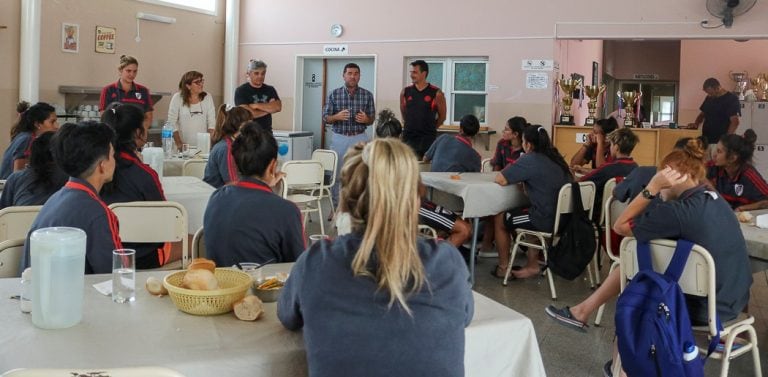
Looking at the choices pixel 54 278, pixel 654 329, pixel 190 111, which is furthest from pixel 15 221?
pixel 190 111

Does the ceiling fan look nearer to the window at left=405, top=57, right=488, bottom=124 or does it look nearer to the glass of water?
the window at left=405, top=57, right=488, bottom=124

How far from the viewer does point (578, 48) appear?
10141 mm

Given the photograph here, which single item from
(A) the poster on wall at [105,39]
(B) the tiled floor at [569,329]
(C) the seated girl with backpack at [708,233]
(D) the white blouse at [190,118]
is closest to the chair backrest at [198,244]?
(B) the tiled floor at [569,329]

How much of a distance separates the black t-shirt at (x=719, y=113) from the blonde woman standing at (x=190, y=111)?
5990 mm

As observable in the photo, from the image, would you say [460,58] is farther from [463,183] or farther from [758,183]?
[758,183]

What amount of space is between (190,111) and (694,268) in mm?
4940

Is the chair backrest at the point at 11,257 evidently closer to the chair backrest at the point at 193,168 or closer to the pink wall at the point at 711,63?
the chair backrest at the point at 193,168

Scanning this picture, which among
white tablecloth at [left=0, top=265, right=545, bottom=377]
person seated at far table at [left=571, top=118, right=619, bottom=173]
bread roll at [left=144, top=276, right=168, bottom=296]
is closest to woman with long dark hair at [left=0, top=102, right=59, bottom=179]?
white tablecloth at [left=0, top=265, right=545, bottom=377]

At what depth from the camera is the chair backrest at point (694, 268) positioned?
2766mm

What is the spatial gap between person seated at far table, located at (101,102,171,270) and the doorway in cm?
678

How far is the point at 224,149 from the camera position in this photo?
4844mm

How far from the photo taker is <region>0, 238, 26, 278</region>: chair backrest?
2395mm

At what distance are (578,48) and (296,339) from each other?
9.13 meters

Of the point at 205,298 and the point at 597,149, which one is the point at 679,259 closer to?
the point at 205,298
